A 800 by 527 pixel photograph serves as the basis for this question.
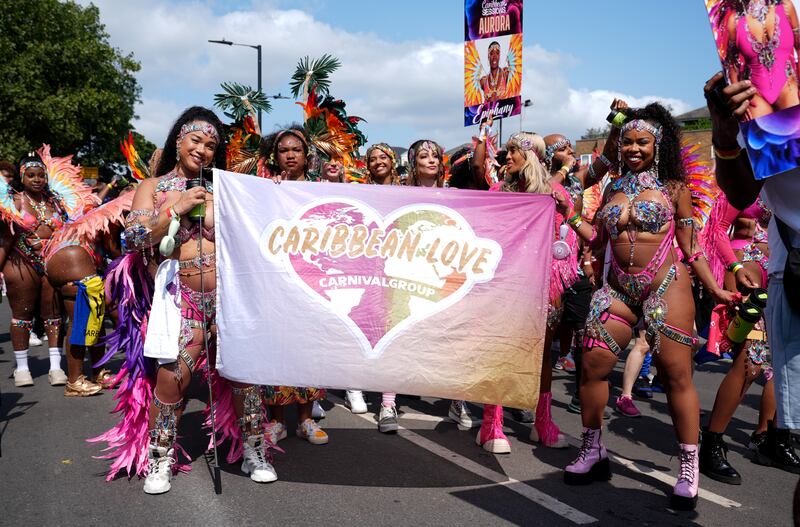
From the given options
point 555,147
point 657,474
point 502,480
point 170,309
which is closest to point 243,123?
point 170,309

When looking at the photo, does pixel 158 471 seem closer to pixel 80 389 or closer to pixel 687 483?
pixel 80 389

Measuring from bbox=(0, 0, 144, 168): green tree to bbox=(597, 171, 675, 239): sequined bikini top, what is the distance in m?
30.3

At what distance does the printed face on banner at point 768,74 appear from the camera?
1.69 metres

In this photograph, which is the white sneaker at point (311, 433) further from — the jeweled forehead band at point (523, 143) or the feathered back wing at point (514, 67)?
the feathered back wing at point (514, 67)

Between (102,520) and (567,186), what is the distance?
11.9ft

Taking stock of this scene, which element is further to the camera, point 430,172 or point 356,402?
point 356,402

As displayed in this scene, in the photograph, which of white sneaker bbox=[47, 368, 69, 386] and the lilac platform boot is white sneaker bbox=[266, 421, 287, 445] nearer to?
the lilac platform boot

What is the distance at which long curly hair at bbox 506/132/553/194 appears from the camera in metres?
4.36

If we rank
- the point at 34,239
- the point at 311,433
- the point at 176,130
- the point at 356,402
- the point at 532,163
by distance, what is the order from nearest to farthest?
1. the point at 176,130
2. the point at 532,163
3. the point at 311,433
4. the point at 356,402
5. the point at 34,239

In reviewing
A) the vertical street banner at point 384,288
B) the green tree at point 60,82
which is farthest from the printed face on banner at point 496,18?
the green tree at point 60,82

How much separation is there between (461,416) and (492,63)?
3294mm

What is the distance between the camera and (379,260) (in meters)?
3.75

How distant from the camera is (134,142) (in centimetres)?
456

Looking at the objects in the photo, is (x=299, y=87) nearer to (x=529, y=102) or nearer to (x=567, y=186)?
(x=567, y=186)
